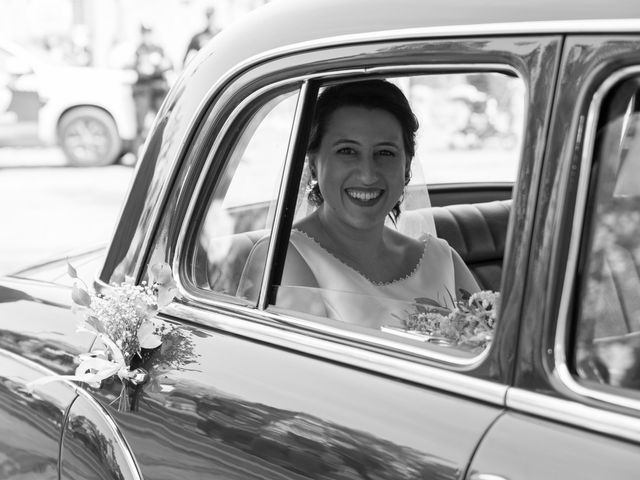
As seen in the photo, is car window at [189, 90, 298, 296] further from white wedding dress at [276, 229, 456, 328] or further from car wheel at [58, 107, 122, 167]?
car wheel at [58, 107, 122, 167]

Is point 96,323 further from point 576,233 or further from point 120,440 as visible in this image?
point 576,233

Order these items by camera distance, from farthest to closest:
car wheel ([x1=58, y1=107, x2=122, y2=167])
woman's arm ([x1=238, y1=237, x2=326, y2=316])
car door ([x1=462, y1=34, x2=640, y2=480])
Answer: car wheel ([x1=58, y1=107, x2=122, y2=167]) → woman's arm ([x1=238, y1=237, x2=326, y2=316]) → car door ([x1=462, y1=34, x2=640, y2=480])

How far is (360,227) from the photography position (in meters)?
2.61

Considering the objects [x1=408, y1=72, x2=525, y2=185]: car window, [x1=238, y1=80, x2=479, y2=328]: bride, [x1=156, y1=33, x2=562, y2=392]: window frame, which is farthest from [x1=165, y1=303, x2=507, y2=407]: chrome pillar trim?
[x1=408, y1=72, x2=525, y2=185]: car window

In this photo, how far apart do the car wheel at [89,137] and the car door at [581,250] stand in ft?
41.8

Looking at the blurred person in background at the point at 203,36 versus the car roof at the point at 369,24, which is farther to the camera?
the blurred person in background at the point at 203,36

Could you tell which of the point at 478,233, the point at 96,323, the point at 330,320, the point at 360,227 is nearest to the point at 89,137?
the point at 478,233

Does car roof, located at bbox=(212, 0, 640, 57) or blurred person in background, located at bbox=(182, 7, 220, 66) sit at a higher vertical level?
blurred person in background, located at bbox=(182, 7, 220, 66)

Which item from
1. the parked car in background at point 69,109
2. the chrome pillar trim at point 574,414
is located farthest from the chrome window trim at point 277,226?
the parked car in background at point 69,109

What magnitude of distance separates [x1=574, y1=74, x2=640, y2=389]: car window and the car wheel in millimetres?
12768

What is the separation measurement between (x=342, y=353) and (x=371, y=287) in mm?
595

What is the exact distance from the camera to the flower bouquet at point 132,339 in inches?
80.5

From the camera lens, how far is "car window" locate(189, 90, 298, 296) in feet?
7.11

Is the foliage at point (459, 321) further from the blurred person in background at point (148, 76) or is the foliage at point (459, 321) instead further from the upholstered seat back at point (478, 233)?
the blurred person in background at point (148, 76)
